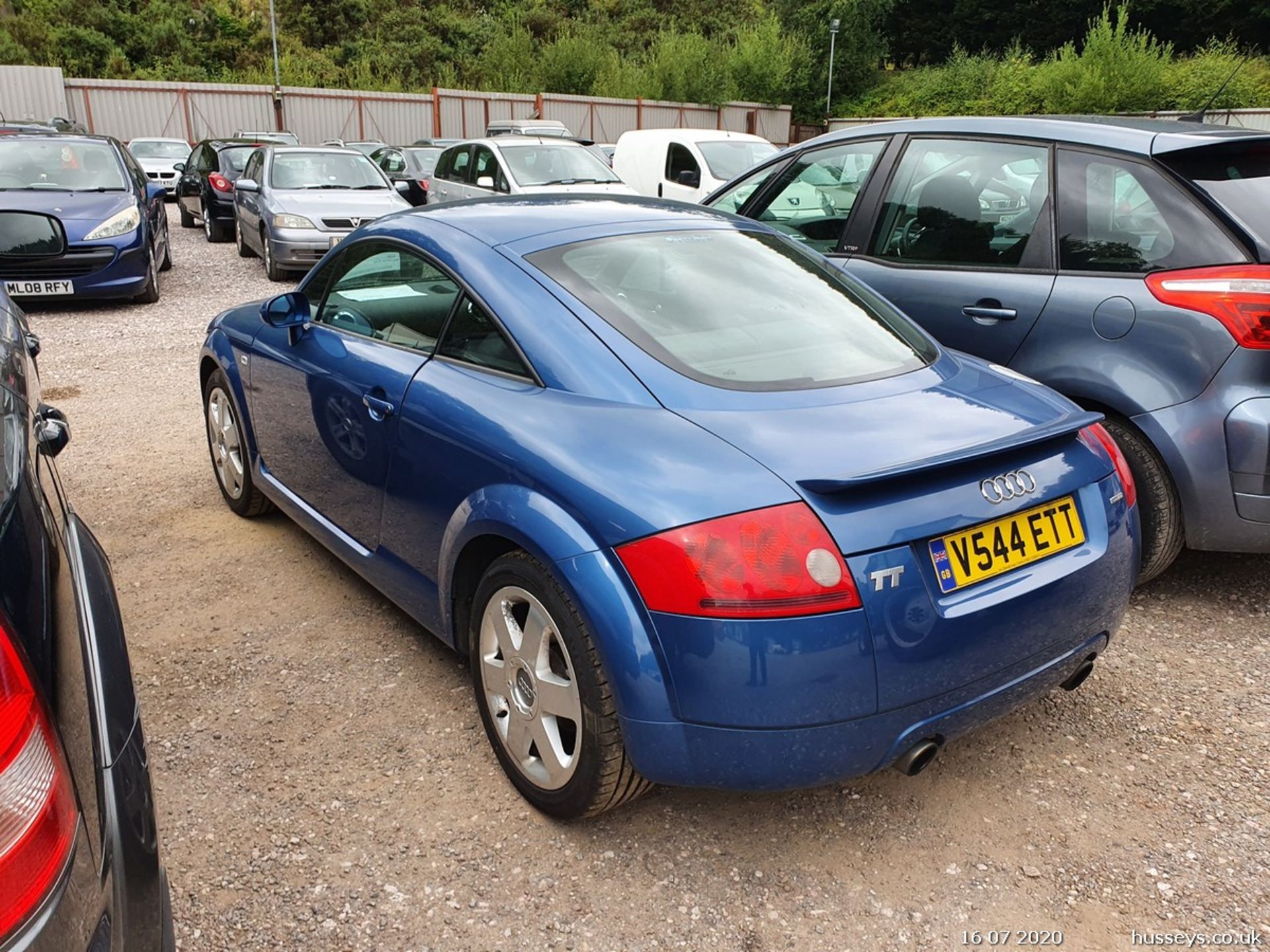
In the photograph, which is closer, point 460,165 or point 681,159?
point 460,165

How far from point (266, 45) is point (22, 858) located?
5745 cm

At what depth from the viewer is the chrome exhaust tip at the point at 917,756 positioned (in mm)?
2188

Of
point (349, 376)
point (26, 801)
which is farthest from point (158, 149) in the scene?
point (26, 801)

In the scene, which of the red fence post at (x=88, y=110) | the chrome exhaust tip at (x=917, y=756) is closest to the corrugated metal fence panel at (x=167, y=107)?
the red fence post at (x=88, y=110)

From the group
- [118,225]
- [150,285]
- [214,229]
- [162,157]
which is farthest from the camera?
[162,157]

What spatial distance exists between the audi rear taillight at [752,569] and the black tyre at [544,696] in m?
0.30

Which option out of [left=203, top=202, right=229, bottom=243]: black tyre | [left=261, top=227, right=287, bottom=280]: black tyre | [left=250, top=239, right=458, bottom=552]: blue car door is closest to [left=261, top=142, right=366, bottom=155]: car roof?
[left=261, top=227, right=287, bottom=280]: black tyre

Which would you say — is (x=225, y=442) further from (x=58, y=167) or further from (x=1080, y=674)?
(x=58, y=167)

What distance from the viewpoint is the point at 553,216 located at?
3.16 meters

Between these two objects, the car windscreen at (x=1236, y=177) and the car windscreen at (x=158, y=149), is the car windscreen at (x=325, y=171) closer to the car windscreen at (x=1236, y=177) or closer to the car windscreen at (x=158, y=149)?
the car windscreen at (x=1236, y=177)

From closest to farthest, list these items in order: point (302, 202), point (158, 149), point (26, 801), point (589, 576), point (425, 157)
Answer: point (26, 801) → point (589, 576) → point (302, 202) → point (425, 157) → point (158, 149)

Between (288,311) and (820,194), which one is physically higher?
(820,194)

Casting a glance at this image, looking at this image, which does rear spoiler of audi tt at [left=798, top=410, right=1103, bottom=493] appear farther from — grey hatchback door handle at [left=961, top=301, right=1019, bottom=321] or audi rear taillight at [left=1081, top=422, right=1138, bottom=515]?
Answer: grey hatchback door handle at [left=961, top=301, right=1019, bottom=321]

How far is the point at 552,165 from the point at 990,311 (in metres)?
8.98
